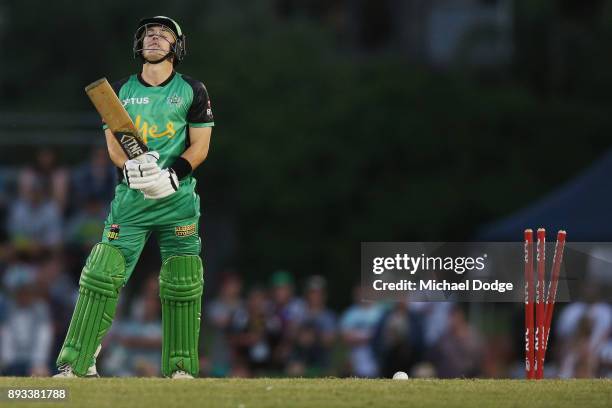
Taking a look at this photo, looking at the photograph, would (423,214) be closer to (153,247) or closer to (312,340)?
(153,247)

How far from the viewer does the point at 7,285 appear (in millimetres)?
17828

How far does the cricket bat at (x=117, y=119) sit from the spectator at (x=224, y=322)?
8.35 m

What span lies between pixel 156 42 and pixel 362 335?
8170 millimetres

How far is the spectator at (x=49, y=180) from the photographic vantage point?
19.2 m

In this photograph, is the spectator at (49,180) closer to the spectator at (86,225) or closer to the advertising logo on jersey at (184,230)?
the spectator at (86,225)

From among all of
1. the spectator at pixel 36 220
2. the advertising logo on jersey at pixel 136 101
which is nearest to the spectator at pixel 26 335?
the spectator at pixel 36 220

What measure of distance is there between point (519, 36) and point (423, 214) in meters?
5.40

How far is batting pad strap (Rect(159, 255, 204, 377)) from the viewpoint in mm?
10320

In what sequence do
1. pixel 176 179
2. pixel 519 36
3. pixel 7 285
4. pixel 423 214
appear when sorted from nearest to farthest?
pixel 176 179 → pixel 7 285 → pixel 423 214 → pixel 519 36

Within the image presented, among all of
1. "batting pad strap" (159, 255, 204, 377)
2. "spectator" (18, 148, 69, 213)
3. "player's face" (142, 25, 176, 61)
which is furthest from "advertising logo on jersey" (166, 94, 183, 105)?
"spectator" (18, 148, 69, 213)

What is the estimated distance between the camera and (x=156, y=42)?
33.8ft

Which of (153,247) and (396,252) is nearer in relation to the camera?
(396,252)

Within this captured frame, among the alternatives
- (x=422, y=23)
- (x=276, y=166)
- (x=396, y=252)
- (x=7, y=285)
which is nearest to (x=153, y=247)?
(x=7, y=285)

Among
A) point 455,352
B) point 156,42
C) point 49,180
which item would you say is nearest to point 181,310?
point 156,42
